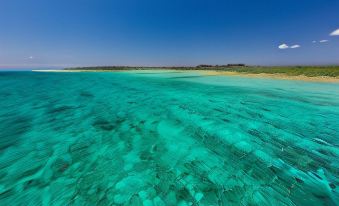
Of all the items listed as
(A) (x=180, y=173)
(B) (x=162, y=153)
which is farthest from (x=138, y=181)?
(B) (x=162, y=153)

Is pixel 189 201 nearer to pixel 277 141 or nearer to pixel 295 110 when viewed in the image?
pixel 277 141

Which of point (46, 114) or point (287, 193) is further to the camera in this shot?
point (46, 114)

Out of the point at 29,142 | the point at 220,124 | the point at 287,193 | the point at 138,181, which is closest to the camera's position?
the point at 287,193

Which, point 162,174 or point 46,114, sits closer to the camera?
point 162,174

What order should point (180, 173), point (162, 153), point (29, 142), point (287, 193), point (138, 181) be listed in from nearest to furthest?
point (287, 193) → point (138, 181) → point (180, 173) → point (162, 153) → point (29, 142)

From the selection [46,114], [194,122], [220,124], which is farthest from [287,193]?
[46,114]

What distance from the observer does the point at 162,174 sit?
159 inches

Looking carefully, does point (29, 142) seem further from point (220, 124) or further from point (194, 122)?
point (220, 124)

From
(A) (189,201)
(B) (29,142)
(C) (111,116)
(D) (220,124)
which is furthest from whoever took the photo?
(C) (111,116)

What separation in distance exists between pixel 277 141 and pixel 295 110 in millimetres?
5393

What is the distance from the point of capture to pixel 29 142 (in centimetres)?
565

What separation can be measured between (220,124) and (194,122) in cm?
109

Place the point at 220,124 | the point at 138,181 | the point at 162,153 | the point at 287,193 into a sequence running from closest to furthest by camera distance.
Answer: the point at 287,193 → the point at 138,181 → the point at 162,153 → the point at 220,124

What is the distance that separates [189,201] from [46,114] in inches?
352
